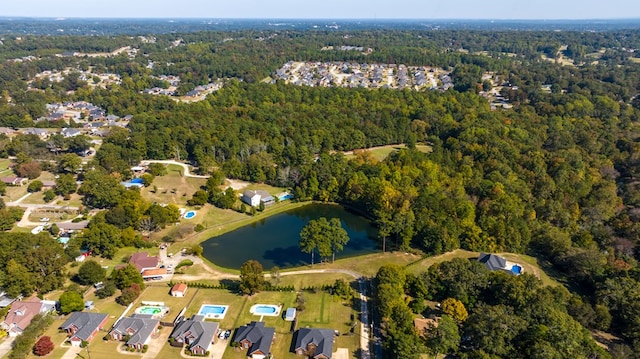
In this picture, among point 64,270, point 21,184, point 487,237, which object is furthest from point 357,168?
point 21,184

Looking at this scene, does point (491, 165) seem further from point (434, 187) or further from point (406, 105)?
point (406, 105)

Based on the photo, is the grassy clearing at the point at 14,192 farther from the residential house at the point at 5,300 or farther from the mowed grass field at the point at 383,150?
the mowed grass field at the point at 383,150

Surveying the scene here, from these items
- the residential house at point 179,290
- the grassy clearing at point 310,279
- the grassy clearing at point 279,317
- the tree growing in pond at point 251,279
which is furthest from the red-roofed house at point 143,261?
the grassy clearing at point 310,279

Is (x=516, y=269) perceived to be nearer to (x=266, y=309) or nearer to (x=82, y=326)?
(x=266, y=309)

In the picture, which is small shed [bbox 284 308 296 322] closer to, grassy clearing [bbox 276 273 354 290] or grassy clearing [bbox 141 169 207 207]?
grassy clearing [bbox 276 273 354 290]

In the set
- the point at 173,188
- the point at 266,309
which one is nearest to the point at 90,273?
the point at 266,309

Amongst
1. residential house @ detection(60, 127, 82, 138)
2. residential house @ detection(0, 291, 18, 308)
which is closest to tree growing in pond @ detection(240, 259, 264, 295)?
residential house @ detection(0, 291, 18, 308)
